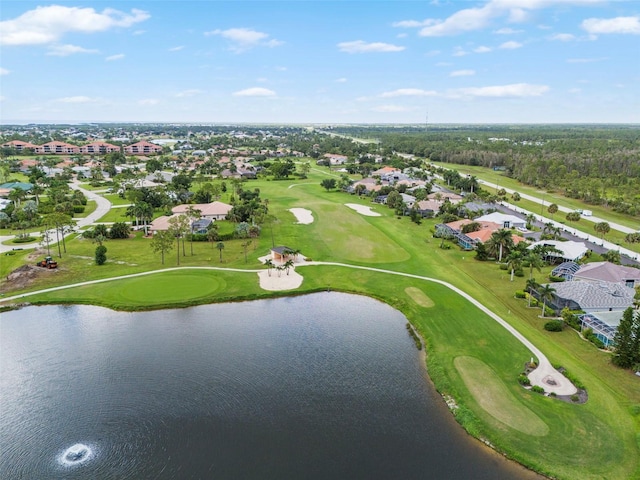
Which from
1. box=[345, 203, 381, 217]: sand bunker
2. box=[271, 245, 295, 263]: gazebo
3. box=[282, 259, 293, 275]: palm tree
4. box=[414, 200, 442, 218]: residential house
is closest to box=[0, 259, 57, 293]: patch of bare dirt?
box=[271, 245, 295, 263]: gazebo

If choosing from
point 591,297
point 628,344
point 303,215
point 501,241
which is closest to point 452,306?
point 591,297

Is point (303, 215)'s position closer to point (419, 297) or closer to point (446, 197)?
point (446, 197)

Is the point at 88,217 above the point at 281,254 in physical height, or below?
below

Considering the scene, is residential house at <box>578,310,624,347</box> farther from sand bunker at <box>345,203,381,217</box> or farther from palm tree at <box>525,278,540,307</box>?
sand bunker at <box>345,203,381,217</box>

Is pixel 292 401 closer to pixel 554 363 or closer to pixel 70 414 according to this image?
pixel 70 414

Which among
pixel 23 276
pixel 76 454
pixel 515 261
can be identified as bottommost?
pixel 76 454

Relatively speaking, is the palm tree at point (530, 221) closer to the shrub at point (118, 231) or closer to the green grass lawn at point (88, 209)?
the shrub at point (118, 231)

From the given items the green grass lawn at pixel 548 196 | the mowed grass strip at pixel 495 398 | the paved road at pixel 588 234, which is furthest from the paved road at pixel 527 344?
the green grass lawn at pixel 548 196
